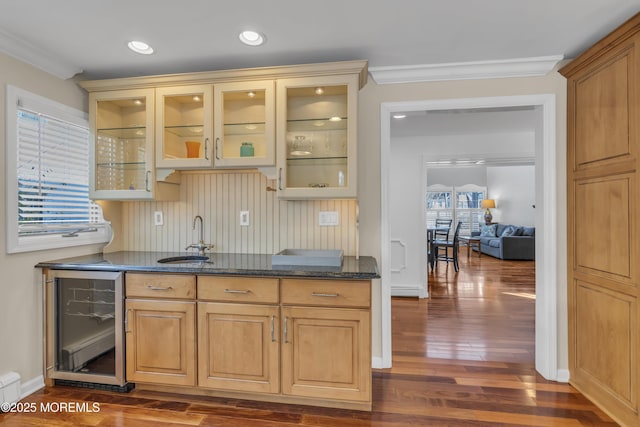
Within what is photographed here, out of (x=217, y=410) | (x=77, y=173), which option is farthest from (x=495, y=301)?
(x=77, y=173)

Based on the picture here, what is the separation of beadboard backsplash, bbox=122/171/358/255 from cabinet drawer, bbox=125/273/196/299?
64 cm

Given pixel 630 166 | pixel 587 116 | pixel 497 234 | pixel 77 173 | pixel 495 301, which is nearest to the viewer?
pixel 630 166

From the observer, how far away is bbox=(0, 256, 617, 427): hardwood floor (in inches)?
76.7

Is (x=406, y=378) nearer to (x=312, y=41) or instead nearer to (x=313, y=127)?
(x=313, y=127)

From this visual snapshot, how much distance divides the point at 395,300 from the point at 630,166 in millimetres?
3187

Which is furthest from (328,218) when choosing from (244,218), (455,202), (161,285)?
(455,202)

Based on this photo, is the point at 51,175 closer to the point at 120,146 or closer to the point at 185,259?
the point at 120,146

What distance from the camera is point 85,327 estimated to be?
8.08 feet

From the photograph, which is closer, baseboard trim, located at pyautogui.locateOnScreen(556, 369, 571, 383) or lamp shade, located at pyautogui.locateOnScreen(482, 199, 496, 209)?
baseboard trim, located at pyautogui.locateOnScreen(556, 369, 571, 383)

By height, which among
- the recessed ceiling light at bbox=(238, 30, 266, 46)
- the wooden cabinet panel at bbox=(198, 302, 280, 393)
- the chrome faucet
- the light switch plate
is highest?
the recessed ceiling light at bbox=(238, 30, 266, 46)

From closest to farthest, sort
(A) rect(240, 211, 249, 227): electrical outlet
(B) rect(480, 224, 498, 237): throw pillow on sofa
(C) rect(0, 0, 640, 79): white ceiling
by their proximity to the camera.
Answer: (C) rect(0, 0, 640, 79): white ceiling, (A) rect(240, 211, 249, 227): electrical outlet, (B) rect(480, 224, 498, 237): throw pillow on sofa

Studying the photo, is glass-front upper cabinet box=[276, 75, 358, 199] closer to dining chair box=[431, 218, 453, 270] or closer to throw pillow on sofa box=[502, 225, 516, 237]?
dining chair box=[431, 218, 453, 270]

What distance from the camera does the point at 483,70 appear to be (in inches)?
96.7

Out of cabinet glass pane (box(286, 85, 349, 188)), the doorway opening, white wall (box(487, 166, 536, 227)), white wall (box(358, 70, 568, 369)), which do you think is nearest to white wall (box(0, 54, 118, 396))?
cabinet glass pane (box(286, 85, 349, 188))
